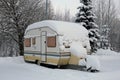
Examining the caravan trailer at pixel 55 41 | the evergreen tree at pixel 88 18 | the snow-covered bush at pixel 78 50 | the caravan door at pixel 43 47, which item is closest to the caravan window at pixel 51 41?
the caravan trailer at pixel 55 41

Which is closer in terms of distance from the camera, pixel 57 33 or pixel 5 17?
pixel 57 33

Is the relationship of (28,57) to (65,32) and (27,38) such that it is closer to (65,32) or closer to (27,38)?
(27,38)

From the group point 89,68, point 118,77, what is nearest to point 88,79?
point 118,77

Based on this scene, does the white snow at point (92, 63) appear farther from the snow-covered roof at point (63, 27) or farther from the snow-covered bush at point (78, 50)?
the snow-covered roof at point (63, 27)

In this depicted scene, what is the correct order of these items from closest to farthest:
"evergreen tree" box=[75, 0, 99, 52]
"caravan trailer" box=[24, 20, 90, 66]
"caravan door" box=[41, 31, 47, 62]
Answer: "caravan trailer" box=[24, 20, 90, 66] → "caravan door" box=[41, 31, 47, 62] → "evergreen tree" box=[75, 0, 99, 52]

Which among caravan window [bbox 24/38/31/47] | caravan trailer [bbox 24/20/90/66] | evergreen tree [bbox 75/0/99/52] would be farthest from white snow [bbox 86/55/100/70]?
evergreen tree [bbox 75/0/99/52]

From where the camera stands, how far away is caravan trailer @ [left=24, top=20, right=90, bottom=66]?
1557 cm

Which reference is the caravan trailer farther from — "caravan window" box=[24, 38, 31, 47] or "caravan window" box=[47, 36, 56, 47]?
"caravan window" box=[24, 38, 31, 47]

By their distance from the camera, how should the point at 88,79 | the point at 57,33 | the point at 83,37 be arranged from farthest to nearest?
the point at 83,37, the point at 57,33, the point at 88,79

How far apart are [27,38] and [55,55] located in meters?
5.07

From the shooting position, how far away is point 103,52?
28.2 m

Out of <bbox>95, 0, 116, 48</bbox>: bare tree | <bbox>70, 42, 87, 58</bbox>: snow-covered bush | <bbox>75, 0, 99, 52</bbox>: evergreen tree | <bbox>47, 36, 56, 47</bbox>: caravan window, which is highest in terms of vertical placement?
<bbox>95, 0, 116, 48</bbox>: bare tree

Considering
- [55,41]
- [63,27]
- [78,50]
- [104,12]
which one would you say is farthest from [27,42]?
[104,12]

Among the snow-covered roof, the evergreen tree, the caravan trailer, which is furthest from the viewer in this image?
the evergreen tree
